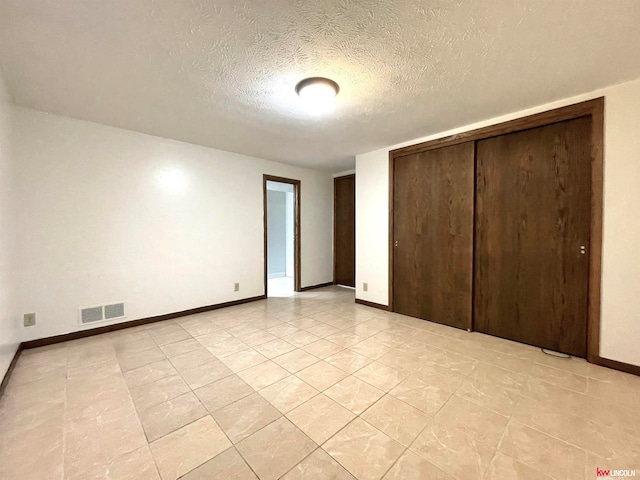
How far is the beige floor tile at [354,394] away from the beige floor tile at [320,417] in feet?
0.17

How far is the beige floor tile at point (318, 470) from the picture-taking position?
1202 mm

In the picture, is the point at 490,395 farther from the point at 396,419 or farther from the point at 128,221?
the point at 128,221

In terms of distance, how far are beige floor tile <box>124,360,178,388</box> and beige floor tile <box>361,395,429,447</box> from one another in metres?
1.57

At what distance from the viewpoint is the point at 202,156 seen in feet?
12.1

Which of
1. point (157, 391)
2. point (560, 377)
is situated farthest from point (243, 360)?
point (560, 377)

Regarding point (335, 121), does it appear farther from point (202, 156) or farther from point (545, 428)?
point (545, 428)

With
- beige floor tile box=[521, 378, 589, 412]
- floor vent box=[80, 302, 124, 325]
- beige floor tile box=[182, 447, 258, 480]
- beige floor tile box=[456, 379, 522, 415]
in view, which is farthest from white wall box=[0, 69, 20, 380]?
beige floor tile box=[521, 378, 589, 412]

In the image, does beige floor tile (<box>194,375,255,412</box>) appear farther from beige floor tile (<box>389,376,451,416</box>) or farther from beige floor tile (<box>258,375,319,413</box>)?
beige floor tile (<box>389,376,451,416</box>)

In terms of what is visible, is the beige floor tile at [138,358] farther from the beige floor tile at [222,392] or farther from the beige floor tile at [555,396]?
the beige floor tile at [555,396]

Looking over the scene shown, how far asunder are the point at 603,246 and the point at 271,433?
2902mm

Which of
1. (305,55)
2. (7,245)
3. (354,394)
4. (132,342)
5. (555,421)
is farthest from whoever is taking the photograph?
(132,342)

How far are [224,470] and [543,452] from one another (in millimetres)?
1588

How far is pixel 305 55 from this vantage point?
171cm

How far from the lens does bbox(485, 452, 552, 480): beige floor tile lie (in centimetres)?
120
